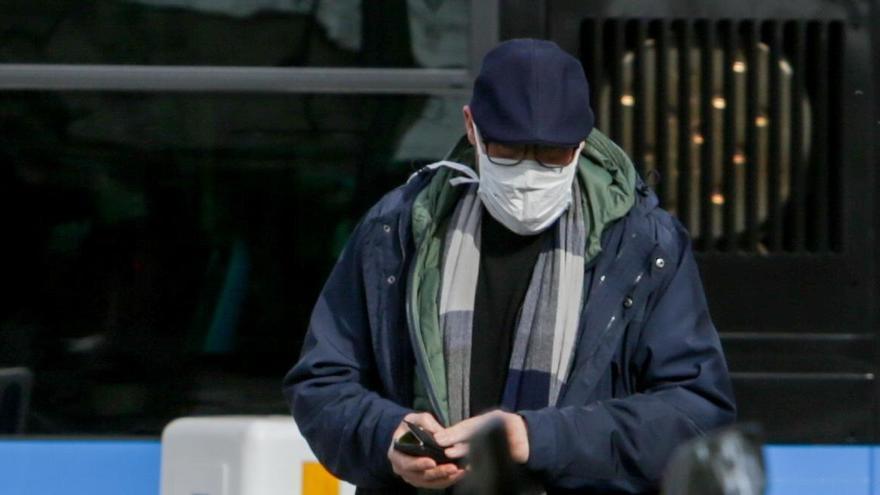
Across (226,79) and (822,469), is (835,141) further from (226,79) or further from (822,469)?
(226,79)

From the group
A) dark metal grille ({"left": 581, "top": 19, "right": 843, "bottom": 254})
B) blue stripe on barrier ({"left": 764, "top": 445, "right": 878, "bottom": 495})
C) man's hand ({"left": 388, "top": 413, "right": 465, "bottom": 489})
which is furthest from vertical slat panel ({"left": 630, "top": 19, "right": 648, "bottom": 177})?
man's hand ({"left": 388, "top": 413, "right": 465, "bottom": 489})

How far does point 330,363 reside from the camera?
2.99 m

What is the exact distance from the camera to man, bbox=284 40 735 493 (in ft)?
9.41

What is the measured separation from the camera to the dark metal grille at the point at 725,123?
4250mm

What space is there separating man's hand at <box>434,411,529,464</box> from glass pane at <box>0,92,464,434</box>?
152cm

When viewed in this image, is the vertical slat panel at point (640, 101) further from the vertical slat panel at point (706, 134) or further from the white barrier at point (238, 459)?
the white barrier at point (238, 459)

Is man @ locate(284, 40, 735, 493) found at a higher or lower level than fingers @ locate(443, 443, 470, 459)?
higher

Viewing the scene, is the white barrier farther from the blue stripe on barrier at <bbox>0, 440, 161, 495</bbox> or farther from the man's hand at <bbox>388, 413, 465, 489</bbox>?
the man's hand at <bbox>388, 413, 465, 489</bbox>

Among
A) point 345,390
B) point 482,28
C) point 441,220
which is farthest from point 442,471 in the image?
point 482,28

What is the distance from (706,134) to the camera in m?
4.25

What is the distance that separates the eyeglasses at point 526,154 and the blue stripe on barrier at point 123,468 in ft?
5.06

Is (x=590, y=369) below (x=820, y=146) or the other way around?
below

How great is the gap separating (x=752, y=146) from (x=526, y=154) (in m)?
1.41

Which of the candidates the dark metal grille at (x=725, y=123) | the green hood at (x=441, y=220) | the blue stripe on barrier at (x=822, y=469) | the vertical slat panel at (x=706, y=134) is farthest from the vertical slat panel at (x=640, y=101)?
the green hood at (x=441, y=220)
